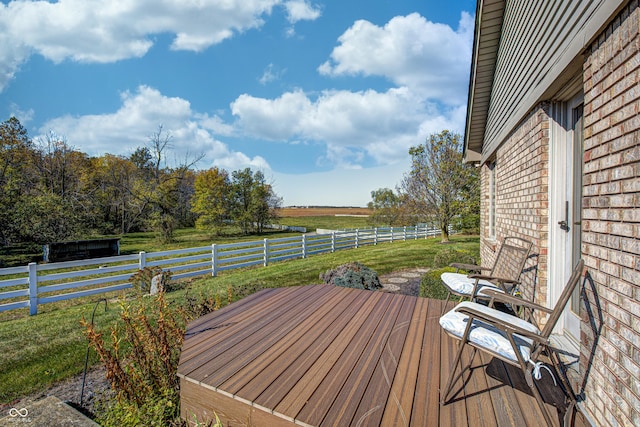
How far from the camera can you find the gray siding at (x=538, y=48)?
198cm

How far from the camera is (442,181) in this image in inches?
633

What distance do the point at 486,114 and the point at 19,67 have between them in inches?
744

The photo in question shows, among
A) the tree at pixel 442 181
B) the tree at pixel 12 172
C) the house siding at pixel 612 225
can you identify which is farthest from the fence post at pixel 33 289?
the tree at pixel 442 181

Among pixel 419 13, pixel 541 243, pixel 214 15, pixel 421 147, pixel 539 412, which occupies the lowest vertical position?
pixel 539 412

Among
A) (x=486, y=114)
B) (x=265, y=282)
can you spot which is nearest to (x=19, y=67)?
(x=265, y=282)

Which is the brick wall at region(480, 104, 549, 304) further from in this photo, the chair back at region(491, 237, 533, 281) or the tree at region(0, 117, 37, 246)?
the tree at region(0, 117, 37, 246)

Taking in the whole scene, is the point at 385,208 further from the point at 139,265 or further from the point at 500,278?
the point at 500,278

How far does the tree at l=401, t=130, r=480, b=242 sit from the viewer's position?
1575 cm

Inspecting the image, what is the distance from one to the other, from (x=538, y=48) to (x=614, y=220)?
236cm

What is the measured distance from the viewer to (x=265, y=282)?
24.0 ft


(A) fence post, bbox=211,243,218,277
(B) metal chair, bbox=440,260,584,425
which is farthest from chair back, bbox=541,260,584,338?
(A) fence post, bbox=211,243,218,277

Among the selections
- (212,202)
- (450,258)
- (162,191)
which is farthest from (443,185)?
(162,191)

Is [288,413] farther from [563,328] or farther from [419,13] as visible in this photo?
[419,13]

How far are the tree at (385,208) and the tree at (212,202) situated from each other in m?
12.2
